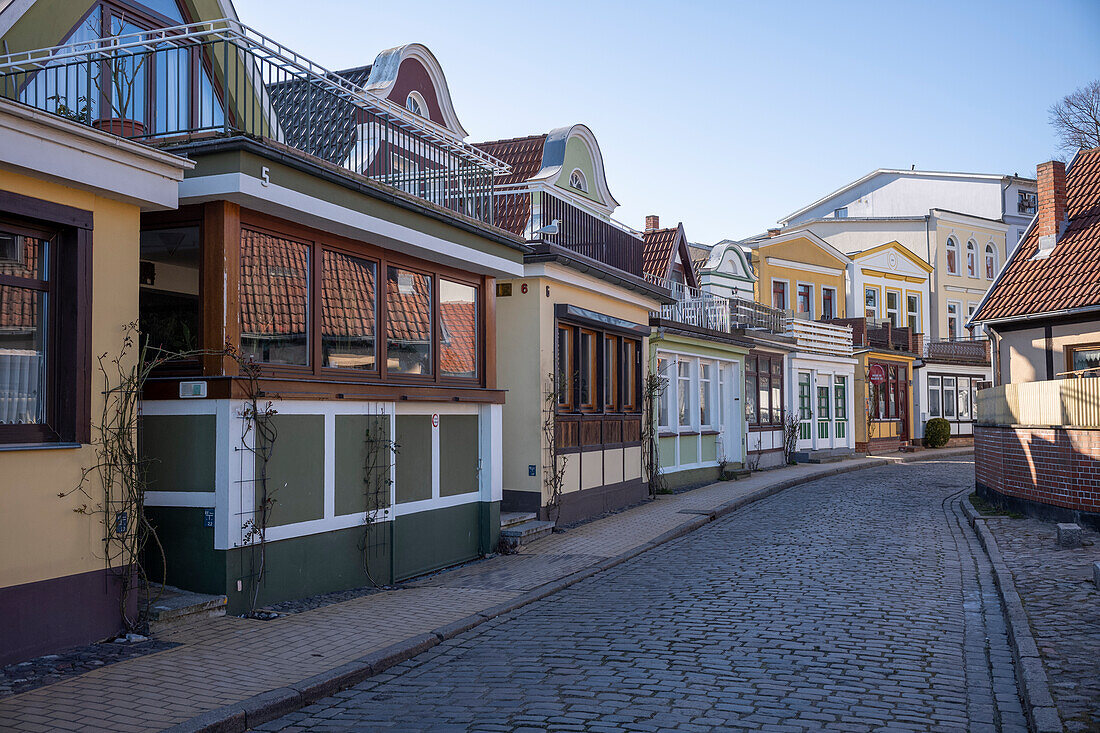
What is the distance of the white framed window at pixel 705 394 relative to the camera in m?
23.6

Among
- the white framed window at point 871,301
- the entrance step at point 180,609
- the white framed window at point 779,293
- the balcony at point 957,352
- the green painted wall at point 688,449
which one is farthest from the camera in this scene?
the balcony at point 957,352

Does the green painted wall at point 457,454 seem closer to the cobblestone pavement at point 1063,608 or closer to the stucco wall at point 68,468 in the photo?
the stucco wall at point 68,468

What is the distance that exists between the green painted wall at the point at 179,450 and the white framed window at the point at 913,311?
4292 centimetres

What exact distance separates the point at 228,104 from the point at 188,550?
4199 mm

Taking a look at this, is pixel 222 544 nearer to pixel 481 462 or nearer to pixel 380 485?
pixel 380 485

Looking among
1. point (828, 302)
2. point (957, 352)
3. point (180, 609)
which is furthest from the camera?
point (957, 352)

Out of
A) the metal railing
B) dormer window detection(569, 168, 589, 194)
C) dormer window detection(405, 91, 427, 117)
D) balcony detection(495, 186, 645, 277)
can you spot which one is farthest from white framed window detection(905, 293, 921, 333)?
dormer window detection(405, 91, 427, 117)

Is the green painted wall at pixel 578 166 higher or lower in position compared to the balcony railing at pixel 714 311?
higher

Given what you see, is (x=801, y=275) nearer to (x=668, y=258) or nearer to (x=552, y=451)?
(x=668, y=258)

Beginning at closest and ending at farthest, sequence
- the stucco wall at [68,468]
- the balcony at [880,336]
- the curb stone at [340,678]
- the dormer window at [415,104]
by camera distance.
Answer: the curb stone at [340,678]
the stucco wall at [68,468]
the dormer window at [415,104]
the balcony at [880,336]

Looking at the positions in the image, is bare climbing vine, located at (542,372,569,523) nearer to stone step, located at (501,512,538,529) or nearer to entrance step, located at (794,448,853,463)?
stone step, located at (501,512,538,529)

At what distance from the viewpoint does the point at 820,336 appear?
33.9m

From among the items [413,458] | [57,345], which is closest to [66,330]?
[57,345]

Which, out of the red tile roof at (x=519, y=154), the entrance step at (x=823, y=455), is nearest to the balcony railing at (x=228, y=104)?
Result: the red tile roof at (x=519, y=154)
